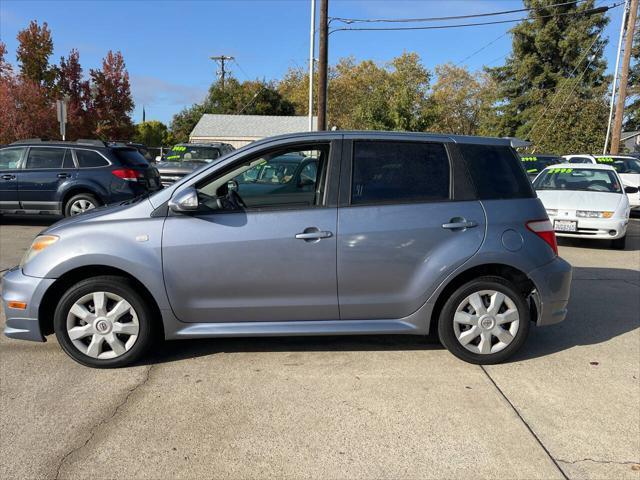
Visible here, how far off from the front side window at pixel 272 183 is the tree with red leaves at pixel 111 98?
25.6 metres

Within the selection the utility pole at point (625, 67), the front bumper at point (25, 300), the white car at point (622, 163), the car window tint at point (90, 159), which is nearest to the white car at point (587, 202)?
the white car at point (622, 163)

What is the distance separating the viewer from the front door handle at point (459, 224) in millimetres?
3980

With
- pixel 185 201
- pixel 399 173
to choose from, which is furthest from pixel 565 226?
pixel 185 201

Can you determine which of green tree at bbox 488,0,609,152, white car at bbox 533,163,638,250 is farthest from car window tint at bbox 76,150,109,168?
green tree at bbox 488,0,609,152

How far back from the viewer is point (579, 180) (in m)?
10.3

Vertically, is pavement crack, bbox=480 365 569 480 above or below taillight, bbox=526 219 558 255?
below

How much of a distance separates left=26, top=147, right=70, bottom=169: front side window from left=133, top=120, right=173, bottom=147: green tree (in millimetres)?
43458

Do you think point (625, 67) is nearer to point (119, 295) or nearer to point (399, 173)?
point (399, 173)

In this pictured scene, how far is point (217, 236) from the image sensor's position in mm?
3832

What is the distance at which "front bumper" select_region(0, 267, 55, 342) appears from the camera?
385 cm

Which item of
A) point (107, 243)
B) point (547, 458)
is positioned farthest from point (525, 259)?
point (107, 243)

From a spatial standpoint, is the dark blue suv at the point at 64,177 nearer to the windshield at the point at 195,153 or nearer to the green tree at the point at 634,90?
the windshield at the point at 195,153

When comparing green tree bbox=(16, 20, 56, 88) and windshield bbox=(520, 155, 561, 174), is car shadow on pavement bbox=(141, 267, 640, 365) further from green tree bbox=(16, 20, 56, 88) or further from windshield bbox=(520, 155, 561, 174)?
green tree bbox=(16, 20, 56, 88)

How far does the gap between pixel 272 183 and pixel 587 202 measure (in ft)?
23.3
